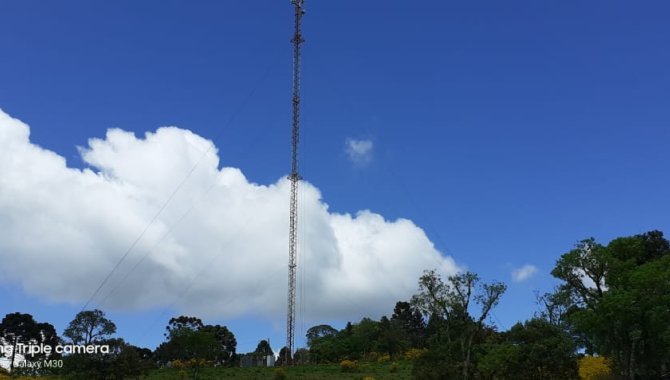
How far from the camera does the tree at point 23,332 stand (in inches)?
3780

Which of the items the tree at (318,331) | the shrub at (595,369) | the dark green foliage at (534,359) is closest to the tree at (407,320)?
the tree at (318,331)

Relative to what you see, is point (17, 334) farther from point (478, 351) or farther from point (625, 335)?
point (625, 335)

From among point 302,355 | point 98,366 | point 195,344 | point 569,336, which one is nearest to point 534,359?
point 569,336

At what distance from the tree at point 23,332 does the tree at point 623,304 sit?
79.5 m

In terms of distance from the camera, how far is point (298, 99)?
2591 inches

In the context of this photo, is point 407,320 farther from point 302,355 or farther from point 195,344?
point 195,344

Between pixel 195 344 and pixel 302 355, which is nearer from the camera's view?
pixel 195 344

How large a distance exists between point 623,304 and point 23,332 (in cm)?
8858

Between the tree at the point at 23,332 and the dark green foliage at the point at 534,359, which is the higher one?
the tree at the point at 23,332

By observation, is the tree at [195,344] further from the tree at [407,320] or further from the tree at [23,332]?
the tree at [407,320]

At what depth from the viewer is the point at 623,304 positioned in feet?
141

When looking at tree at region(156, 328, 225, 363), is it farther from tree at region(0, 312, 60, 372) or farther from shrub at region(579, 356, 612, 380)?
shrub at region(579, 356, 612, 380)

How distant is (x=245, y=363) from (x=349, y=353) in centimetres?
1804

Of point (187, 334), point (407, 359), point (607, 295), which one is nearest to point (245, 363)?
point (187, 334)
